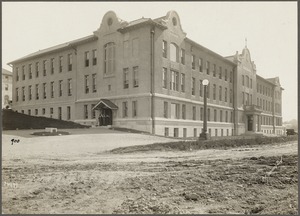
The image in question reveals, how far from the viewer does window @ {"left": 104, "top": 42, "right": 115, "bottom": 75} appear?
97.8 feet

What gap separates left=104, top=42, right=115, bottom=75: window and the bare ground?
71.2 feet

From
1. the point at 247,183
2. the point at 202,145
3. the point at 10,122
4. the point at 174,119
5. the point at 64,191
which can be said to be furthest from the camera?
the point at 174,119

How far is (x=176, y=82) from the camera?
3031 centimetres

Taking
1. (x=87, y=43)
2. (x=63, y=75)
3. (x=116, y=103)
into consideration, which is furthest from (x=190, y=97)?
(x=63, y=75)

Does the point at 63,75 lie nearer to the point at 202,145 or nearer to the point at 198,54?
the point at 198,54

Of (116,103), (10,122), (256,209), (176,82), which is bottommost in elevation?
(256,209)

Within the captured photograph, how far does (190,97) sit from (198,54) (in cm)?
578

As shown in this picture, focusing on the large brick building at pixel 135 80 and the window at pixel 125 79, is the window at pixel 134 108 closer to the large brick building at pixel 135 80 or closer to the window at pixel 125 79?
the large brick building at pixel 135 80

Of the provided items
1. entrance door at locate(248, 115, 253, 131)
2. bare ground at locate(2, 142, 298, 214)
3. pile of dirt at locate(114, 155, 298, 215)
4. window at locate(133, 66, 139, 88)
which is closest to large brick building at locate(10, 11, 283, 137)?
window at locate(133, 66, 139, 88)

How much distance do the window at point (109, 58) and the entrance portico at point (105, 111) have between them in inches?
125

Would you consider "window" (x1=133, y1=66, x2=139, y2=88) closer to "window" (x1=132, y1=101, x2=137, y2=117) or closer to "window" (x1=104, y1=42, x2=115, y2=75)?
"window" (x1=132, y1=101, x2=137, y2=117)

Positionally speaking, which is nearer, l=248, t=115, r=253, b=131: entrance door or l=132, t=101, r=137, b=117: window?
l=132, t=101, r=137, b=117: window

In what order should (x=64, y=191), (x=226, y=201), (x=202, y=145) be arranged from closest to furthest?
(x=226, y=201)
(x=64, y=191)
(x=202, y=145)

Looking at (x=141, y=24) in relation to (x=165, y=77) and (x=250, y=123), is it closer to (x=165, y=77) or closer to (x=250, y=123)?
(x=165, y=77)
